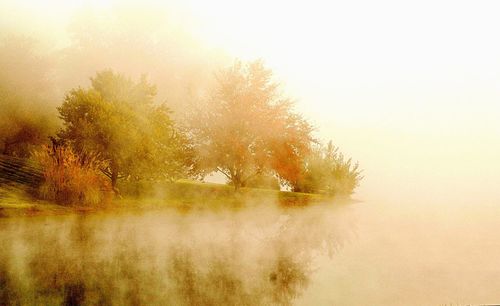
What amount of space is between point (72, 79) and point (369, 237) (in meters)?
24.9

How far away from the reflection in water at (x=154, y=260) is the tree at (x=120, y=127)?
188 inches

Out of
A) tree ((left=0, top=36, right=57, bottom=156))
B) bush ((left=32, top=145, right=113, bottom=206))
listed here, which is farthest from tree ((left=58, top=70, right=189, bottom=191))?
tree ((left=0, top=36, right=57, bottom=156))

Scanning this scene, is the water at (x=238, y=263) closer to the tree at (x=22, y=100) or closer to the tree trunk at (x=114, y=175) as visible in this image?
the tree trunk at (x=114, y=175)

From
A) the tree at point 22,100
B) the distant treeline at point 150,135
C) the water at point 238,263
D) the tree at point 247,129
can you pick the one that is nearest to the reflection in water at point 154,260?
the water at point 238,263

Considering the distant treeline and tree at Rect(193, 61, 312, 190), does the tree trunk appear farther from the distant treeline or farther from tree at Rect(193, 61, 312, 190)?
tree at Rect(193, 61, 312, 190)

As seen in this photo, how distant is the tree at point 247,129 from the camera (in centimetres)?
2420

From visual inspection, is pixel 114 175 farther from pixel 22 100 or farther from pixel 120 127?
pixel 22 100

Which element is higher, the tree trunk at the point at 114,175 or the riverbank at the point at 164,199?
the tree trunk at the point at 114,175

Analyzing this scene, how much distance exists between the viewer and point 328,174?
102 ft

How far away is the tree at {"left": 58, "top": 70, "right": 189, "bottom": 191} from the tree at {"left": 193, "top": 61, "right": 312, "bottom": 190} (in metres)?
3.15

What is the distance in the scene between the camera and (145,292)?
675 cm

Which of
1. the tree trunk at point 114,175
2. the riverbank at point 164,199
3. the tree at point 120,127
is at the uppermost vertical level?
the tree at point 120,127

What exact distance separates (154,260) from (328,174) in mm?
23257

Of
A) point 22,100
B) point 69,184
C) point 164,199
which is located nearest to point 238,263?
point 69,184
